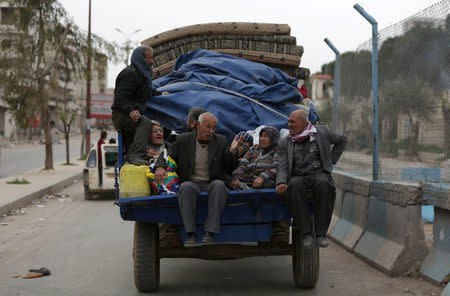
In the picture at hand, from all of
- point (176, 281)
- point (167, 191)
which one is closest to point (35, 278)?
point (176, 281)

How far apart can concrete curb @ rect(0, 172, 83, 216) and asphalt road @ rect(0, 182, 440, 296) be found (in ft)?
6.86

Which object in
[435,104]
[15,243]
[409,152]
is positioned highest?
[435,104]

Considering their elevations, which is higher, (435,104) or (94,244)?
(435,104)

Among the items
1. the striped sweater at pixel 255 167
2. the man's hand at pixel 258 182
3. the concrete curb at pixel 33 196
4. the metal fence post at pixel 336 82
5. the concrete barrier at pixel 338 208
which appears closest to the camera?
the man's hand at pixel 258 182

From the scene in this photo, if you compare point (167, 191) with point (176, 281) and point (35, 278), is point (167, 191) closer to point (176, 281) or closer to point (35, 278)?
point (176, 281)

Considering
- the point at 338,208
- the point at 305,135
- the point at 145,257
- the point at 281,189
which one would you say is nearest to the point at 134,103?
the point at 145,257

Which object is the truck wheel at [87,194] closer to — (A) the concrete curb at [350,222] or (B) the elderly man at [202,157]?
(A) the concrete curb at [350,222]

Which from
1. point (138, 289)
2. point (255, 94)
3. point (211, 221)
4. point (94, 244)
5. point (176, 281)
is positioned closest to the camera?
point (211, 221)

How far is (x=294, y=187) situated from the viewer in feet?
18.2

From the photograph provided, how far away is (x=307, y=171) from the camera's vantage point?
5.92m

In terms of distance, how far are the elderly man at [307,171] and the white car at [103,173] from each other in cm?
1006

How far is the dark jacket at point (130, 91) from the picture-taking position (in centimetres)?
652

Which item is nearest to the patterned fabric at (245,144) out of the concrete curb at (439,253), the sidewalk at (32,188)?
the concrete curb at (439,253)

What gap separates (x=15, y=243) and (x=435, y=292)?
6.01 metres
